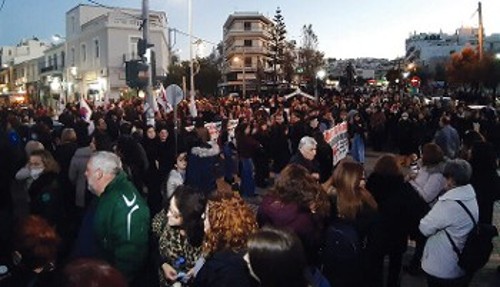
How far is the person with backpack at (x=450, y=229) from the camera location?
489cm

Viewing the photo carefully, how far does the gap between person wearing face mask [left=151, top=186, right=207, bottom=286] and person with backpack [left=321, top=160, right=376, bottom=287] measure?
106cm

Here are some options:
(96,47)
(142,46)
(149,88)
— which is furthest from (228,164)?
(96,47)

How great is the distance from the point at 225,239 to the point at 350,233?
132 centimetres

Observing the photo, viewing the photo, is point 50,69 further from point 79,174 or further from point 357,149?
point 79,174

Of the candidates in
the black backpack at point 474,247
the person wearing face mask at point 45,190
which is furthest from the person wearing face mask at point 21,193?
the black backpack at point 474,247

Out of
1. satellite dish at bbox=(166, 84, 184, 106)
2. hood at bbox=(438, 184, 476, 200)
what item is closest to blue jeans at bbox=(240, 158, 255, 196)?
satellite dish at bbox=(166, 84, 184, 106)

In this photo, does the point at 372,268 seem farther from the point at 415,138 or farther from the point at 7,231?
the point at 415,138

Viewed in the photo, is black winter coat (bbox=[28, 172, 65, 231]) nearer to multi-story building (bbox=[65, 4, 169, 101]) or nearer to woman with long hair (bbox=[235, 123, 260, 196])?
woman with long hair (bbox=[235, 123, 260, 196])

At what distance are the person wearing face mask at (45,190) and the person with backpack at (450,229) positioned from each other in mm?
3652

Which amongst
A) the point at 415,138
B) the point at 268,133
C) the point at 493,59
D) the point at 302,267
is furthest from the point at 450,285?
the point at 493,59

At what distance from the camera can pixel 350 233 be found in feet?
15.2

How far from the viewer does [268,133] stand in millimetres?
14734

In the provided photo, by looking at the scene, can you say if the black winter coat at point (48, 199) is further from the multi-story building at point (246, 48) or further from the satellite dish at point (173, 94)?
the multi-story building at point (246, 48)

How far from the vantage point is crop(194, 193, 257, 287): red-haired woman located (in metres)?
3.26
